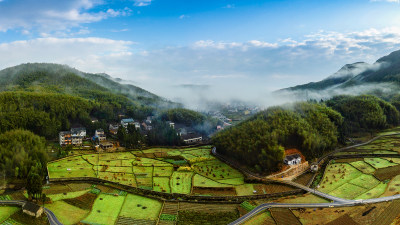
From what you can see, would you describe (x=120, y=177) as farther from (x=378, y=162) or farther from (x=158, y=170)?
(x=378, y=162)

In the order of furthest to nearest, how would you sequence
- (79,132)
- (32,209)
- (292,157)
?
1. (79,132)
2. (292,157)
3. (32,209)

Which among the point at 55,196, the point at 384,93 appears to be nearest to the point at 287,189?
the point at 55,196

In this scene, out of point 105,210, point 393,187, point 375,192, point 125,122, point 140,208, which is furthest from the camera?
point 125,122

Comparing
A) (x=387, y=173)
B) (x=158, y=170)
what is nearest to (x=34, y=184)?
(x=158, y=170)

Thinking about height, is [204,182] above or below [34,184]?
below

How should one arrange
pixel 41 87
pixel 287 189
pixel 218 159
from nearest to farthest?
pixel 287 189
pixel 218 159
pixel 41 87

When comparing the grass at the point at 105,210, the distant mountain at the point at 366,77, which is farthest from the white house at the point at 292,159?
the distant mountain at the point at 366,77

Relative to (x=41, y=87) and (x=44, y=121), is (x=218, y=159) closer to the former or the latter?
(x=44, y=121)
